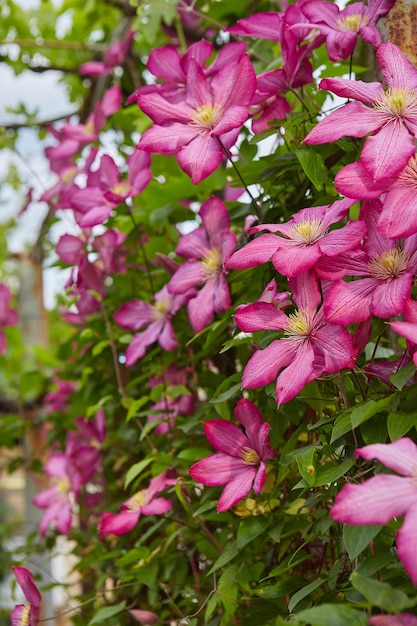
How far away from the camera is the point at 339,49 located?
0.71 metres

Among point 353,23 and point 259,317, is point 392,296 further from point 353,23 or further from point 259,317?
point 353,23

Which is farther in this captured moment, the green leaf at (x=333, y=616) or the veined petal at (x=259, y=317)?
the veined petal at (x=259, y=317)

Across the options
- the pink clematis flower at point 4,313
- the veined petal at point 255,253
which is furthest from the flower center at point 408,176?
the pink clematis flower at point 4,313

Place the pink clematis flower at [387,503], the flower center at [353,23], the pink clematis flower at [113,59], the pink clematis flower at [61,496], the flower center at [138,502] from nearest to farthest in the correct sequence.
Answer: the pink clematis flower at [387,503], the flower center at [353,23], the flower center at [138,502], the pink clematis flower at [61,496], the pink clematis flower at [113,59]

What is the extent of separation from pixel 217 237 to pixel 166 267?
0.31ft

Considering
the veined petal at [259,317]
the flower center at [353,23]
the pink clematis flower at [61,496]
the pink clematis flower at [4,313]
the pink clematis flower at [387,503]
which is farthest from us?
the pink clematis flower at [4,313]

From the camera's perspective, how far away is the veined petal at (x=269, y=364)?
60cm

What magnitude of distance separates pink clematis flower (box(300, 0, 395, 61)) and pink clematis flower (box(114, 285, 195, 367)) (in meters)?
0.32

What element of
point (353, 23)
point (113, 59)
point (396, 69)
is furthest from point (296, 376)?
point (113, 59)

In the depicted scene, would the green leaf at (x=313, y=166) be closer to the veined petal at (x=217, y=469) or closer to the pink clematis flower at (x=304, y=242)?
the pink clematis flower at (x=304, y=242)

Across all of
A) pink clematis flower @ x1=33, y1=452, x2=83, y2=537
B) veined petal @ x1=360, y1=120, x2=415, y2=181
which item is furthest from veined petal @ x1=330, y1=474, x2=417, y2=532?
pink clematis flower @ x1=33, y1=452, x2=83, y2=537

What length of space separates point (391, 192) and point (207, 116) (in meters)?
0.22

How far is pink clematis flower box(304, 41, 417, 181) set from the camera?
0.55 metres

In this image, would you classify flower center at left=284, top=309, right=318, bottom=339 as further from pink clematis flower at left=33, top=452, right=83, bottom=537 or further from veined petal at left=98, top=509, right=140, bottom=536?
pink clematis flower at left=33, top=452, right=83, bottom=537
